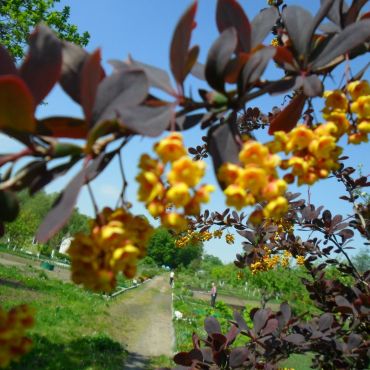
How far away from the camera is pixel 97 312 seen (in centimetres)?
1456

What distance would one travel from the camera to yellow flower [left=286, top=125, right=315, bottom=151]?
768 mm

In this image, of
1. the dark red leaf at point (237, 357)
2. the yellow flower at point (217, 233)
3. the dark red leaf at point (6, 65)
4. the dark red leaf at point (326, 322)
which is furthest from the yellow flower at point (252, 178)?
the yellow flower at point (217, 233)

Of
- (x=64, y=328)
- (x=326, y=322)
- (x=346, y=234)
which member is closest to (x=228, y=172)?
(x=326, y=322)

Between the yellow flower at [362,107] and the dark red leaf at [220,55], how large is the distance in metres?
0.27

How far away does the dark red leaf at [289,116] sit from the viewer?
97 cm

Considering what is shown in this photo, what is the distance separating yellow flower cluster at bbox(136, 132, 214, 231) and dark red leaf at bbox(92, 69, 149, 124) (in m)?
0.09

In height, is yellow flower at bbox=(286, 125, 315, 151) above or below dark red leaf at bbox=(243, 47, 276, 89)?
below

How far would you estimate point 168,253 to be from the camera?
6109 cm

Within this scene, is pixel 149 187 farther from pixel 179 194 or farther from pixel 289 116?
pixel 289 116

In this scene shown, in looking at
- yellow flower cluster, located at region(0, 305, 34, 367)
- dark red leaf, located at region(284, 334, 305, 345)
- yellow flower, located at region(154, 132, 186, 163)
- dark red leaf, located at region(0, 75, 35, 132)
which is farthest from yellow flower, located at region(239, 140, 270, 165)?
dark red leaf, located at region(284, 334, 305, 345)

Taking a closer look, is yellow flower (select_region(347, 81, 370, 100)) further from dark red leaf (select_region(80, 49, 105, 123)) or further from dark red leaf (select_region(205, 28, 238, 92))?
dark red leaf (select_region(80, 49, 105, 123))

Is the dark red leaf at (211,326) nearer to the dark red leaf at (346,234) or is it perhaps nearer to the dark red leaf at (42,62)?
the dark red leaf at (346,234)

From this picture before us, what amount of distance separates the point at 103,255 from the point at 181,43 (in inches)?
16.2

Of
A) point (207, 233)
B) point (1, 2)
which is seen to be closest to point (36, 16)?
point (1, 2)
